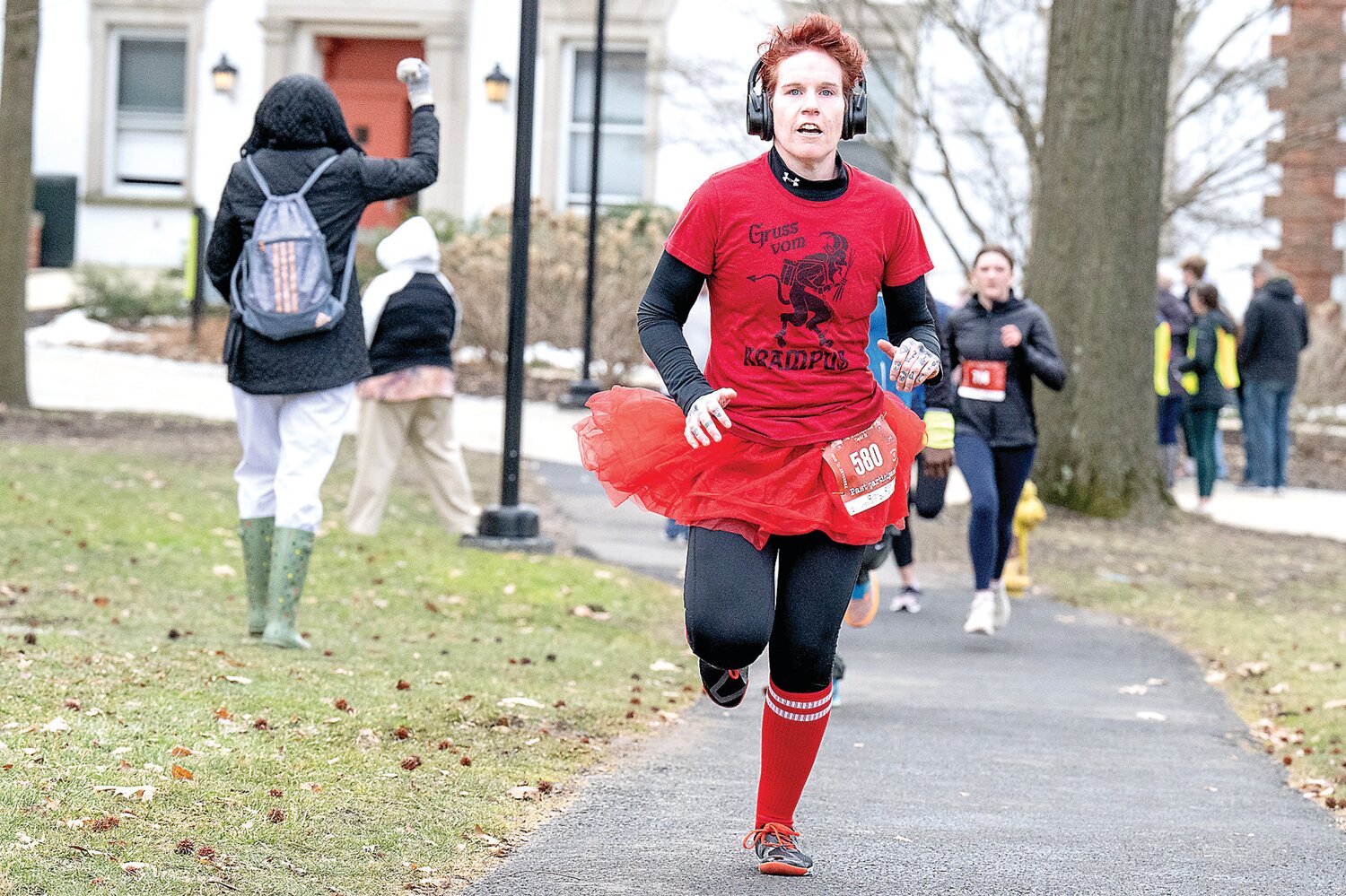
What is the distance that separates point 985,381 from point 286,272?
376cm

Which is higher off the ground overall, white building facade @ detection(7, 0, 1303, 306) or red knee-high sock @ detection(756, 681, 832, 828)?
white building facade @ detection(7, 0, 1303, 306)

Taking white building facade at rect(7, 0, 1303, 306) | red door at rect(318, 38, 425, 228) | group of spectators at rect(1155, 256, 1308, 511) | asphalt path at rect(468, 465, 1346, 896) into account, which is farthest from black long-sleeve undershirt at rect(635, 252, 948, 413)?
red door at rect(318, 38, 425, 228)

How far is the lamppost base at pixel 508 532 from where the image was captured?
35.4ft

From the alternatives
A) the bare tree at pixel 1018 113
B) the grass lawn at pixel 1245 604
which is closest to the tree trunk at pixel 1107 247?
the grass lawn at pixel 1245 604

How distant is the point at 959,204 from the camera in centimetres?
1931

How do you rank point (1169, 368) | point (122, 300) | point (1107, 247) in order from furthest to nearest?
point (122, 300) → point (1169, 368) → point (1107, 247)

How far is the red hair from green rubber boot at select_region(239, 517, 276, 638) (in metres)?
3.11

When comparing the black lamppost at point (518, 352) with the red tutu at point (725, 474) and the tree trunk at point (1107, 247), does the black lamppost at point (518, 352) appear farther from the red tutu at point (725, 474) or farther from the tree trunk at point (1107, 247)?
the red tutu at point (725, 474)

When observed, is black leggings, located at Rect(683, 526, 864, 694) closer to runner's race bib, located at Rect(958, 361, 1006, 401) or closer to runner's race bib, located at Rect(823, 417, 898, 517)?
runner's race bib, located at Rect(823, 417, 898, 517)

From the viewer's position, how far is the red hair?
15.4ft

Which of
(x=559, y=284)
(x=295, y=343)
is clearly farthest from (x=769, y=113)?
(x=559, y=284)

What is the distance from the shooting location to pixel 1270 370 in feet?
55.6

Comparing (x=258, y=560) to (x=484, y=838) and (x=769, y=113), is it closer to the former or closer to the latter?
(x=484, y=838)

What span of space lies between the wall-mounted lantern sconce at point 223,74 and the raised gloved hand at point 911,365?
21656 mm
